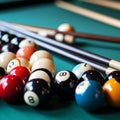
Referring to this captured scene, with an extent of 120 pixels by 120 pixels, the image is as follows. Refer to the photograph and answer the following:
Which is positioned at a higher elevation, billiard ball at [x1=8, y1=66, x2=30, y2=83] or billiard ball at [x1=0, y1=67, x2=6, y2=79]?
billiard ball at [x1=8, y1=66, x2=30, y2=83]

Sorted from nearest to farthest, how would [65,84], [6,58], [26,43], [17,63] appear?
[65,84], [17,63], [6,58], [26,43]

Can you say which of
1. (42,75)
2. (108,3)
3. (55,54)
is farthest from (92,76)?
(108,3)

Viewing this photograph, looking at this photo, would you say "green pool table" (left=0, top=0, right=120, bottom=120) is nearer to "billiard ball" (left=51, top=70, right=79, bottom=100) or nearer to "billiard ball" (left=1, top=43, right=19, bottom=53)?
"billiard ball" (left=51, top=70, right=79, bottom=100)

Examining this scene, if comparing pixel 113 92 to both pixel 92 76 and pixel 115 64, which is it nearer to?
pixel 92 76

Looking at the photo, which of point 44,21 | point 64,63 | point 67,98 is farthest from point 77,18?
point 67,98

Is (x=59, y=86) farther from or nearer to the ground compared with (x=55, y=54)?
farther from the ground

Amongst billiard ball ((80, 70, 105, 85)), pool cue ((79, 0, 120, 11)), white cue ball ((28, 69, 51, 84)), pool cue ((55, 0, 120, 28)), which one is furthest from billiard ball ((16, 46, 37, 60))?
pool cue ((79, 0, 120, 11))
